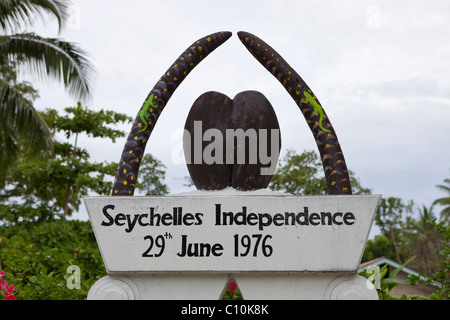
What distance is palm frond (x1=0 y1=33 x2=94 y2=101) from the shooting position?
9.08 m

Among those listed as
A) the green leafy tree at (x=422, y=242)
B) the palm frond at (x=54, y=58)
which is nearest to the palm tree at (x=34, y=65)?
the palm frond at (x=54, y=58)

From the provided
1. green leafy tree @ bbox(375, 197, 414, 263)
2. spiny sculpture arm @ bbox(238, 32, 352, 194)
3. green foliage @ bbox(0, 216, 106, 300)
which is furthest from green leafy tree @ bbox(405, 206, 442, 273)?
spiny sculpture arm @ bbox(238, 32, 352, 194)

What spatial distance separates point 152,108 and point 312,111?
109 cm

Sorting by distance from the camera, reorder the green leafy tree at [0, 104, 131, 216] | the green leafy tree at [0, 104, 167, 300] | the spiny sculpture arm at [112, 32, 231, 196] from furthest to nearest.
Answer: the green leafy tree at [0, 104, 131, 216], the green leafy tree at [0, 104, 167, 300], the spiny sculpture arm at [112, 32, 231, 196]

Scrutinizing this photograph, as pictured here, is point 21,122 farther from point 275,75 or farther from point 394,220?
point 394,220

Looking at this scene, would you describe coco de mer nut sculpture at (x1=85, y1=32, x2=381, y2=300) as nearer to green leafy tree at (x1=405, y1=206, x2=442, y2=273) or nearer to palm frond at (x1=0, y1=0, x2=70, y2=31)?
palm frond at (x1=0, y1=0, x2=70, y2=31)

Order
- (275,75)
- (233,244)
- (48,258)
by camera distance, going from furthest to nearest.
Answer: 1. (48,258)
2. (275,75)
3. (233,244)

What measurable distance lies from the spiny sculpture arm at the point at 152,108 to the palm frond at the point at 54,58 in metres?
6.48

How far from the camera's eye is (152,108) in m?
3.21

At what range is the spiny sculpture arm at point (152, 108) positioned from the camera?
3057mm

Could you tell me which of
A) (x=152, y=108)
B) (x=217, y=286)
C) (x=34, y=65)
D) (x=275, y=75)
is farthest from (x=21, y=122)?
(x=217, y=286)

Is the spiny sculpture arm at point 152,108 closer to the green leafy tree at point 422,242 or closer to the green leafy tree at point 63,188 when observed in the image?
the green leafy tree at point 63,188
